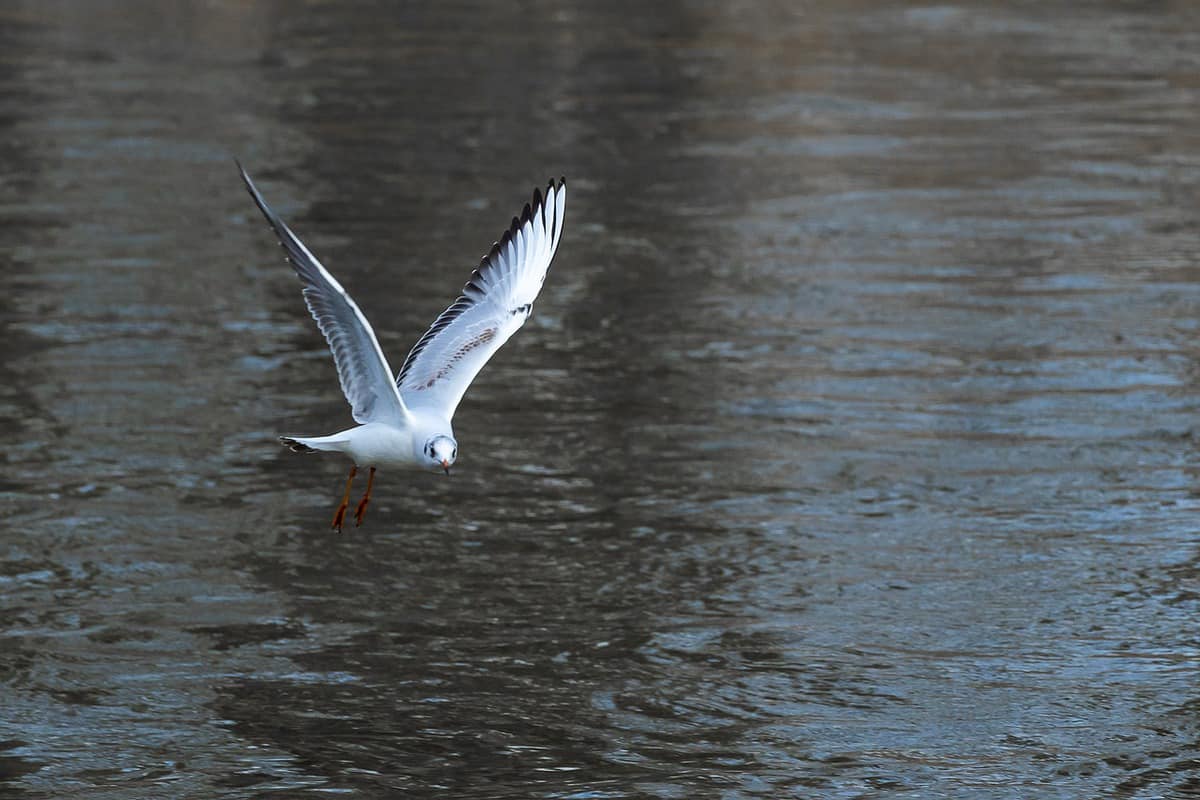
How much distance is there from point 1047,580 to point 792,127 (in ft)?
41.6

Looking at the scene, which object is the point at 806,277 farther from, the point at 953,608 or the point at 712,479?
the point at 953,608

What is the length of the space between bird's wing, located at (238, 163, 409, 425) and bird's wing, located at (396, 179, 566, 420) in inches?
18.6

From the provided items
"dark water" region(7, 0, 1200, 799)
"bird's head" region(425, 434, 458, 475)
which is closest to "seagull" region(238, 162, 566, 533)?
"bird's head" region(425, 434, 458, 475)

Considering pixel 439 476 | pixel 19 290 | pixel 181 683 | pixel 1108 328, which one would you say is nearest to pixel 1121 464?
pixel 1108 328

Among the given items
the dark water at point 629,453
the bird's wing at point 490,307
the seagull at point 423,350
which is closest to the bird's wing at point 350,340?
the seagull at point 423,350

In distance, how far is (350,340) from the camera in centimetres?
870

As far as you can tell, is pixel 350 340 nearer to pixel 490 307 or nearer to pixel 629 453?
pixel 490 307

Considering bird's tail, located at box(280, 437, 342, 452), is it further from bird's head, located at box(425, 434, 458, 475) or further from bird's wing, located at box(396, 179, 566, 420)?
bird's wing, located at box(396, 179, 566, 420)

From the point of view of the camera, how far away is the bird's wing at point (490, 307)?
9.54 meters

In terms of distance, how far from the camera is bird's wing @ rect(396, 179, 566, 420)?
9539mm

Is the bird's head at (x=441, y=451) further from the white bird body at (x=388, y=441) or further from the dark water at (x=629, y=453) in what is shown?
the dark water at (x=629, y=453)

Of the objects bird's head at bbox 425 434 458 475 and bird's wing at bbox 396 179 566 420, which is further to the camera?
bird's wing at bbox 396 179 566 420

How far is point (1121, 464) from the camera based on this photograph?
1320 centimetres

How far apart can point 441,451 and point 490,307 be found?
5.38ft
